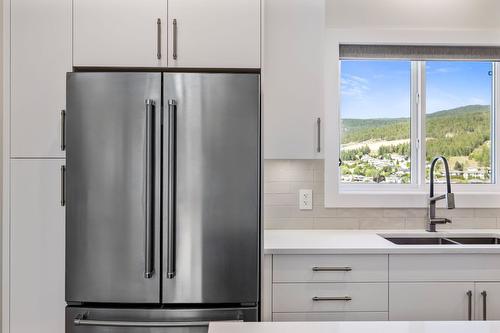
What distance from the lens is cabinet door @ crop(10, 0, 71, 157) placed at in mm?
2047

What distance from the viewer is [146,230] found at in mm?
1830

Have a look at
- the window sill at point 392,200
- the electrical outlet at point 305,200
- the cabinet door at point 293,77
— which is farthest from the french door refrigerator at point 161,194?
the window sill at point 392,200

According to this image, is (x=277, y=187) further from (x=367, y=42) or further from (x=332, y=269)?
(x=367, y=42)

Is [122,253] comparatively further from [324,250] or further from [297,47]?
[297,47]

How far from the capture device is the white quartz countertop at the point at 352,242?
203 centimetres

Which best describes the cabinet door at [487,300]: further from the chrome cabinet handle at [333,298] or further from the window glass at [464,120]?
the window glass at [464,120]

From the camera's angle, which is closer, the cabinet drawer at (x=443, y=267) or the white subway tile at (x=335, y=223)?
the cabinet drawer at (x=443, y=267)

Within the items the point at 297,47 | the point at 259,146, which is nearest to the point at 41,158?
the point at 259,146

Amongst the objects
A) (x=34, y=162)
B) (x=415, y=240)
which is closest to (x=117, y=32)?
(x=34, y=162)

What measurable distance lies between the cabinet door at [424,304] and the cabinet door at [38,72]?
1822mm

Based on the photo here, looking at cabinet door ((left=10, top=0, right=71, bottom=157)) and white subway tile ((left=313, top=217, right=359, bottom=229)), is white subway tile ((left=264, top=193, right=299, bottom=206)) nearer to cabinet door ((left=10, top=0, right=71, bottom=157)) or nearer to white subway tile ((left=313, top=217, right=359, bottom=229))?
white subway tile ((left=313, top=217, right=359, bottom=229))

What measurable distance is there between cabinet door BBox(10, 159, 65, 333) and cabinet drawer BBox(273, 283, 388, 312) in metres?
1.08

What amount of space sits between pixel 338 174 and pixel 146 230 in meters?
1.37

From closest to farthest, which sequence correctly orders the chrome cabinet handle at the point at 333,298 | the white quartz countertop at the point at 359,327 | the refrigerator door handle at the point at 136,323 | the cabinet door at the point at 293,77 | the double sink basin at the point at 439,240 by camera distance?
1. the white quartz countertop at the point at 359,327
2. the refrigerator door handle at the point at 136,323
3. the chrome cabinet handle at the point at 333,298
4. the cabinet door at the point at 293,77
5. the double sink basin at the point at 439,240
